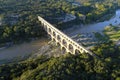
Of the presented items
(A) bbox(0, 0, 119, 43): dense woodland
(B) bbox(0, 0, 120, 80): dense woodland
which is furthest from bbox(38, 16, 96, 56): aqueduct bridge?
(A) bbox(0, 0, 119, 43): dense woodland

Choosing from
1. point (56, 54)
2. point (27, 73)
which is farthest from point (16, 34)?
point (27, 73)

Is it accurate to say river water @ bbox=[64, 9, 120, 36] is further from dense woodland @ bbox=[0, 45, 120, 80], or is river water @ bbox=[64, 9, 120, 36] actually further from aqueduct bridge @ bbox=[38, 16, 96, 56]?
dense woodland @ bbox=[0, 45, 120, 80]

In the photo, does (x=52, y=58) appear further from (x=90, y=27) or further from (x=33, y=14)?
(x=90, y=27)

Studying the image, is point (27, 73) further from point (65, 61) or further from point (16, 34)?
point (16, 34)

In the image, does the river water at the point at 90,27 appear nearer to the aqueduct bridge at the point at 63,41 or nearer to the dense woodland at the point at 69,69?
the aqueduct bridge at the point at 63,41

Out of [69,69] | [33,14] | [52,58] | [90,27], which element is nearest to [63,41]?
[52,58]

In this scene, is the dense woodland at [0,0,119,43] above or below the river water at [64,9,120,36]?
above

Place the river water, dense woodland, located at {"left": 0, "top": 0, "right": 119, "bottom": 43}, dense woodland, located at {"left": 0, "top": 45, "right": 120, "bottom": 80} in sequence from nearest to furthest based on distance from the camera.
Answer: dense woodland, located at {"left": 0, "top": 45, "right": 120, "bottom": 80}
dense woodland, located at {"left": 0, "top": 0, "right": 119, "bottom": 43}
the river water
